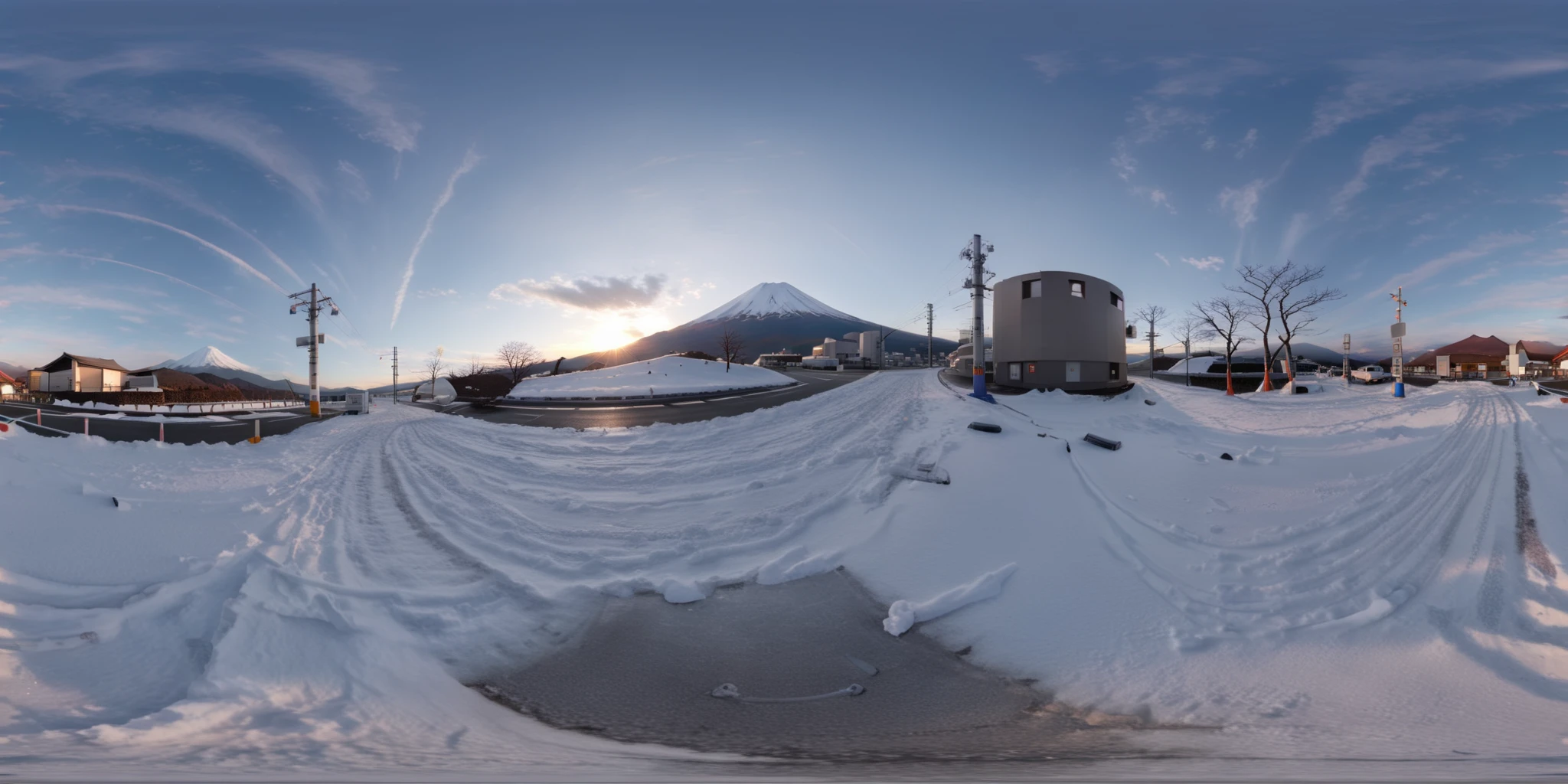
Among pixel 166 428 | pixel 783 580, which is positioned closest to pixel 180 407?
pixel 166 428

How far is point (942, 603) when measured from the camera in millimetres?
5535

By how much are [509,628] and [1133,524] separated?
24.9ft

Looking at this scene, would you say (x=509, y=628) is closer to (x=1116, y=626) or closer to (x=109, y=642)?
(x=109, y=642)

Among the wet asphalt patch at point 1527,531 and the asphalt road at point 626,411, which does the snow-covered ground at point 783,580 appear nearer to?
the wet asphalt patch at point 1527,531

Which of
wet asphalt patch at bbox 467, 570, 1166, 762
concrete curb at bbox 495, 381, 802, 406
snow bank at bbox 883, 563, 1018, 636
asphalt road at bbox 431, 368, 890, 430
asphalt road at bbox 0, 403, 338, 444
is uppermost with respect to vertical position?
concrete curb at bbox 495, 381, 802, 406

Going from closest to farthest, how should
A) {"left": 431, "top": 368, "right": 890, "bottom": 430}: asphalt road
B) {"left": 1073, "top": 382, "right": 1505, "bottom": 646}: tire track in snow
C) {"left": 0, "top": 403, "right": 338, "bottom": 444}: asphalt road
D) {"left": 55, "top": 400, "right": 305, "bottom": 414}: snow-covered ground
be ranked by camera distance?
{"left": 1073, "top": 382, "right": 1505, "bottom": 646}: tire track in snow, {"left": 0, "top": 403, "right": 338, "bottom": 444}: asphalt road, {"left": 431, "top": 368, "right": 890, "bottom": 430}: asphalt road, {"left": 55, "top": 400, "right": 305, "bottom": 414}: snow-covered ground

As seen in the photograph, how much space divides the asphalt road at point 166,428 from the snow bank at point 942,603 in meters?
19.2

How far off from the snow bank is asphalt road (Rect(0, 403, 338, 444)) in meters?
19.2

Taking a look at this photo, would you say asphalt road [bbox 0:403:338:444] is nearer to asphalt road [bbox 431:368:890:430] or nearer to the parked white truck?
asphalt road [bbox 431:368:890:430]

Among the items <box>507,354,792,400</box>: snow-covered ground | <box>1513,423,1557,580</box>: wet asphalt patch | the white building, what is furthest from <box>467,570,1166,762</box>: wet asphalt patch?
the white building

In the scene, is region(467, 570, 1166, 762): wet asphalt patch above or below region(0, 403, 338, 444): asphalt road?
below

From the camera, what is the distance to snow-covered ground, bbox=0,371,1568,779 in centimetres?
342

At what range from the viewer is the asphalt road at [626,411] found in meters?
19.7

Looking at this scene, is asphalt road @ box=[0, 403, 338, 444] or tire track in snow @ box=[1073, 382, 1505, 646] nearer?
tire track in snow @ box=[1073, 382, 1505, 646]
